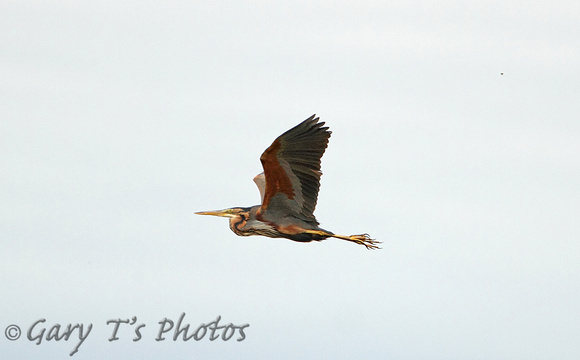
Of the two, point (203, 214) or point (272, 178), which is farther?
point (203, 214)

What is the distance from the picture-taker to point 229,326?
24703mm

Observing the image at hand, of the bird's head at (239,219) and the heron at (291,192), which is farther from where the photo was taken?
the bird's head at (239,219)

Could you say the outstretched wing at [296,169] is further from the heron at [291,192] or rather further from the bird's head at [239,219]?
the bird's head at [239,219]

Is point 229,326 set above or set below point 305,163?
below

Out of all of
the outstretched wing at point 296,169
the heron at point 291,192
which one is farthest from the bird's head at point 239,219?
the outstretched wing at point 296,169

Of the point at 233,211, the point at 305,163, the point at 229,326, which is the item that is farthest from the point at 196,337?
the point at 305,163

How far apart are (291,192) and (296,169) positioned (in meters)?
0.52

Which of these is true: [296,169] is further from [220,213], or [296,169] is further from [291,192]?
[220,213]

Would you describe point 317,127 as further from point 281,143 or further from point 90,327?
point 90,327

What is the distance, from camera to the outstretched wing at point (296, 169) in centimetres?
2180

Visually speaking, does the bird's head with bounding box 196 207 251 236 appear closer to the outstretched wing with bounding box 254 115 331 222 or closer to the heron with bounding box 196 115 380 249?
the heron with bounding box 196 115 380 249

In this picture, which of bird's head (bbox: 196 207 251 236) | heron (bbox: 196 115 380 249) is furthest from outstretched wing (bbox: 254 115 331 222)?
bird's head (bbox: 196 207 251 236)

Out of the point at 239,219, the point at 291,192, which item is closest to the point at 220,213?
the point at 239,219

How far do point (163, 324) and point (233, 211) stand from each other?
2.72 metres
